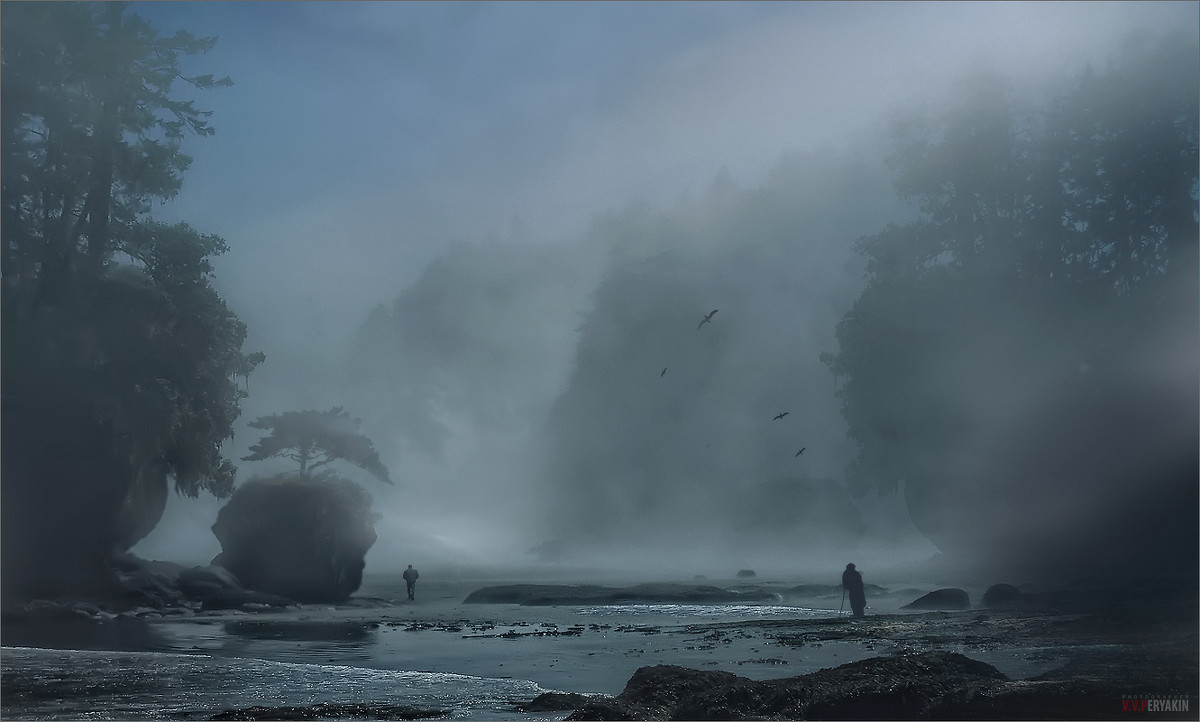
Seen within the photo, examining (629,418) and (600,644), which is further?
(629,418)

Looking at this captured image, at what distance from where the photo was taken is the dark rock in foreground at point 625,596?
1303 inches

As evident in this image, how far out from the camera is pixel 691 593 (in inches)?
1359

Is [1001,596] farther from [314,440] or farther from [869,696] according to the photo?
[314,440]

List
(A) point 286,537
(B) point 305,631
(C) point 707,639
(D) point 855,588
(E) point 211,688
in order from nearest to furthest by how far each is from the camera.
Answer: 1. (E) point 211,688
2. (C) point 707,639
3. (B) point 305,631
4. (D) point 855,588
5. (A) point 286,537

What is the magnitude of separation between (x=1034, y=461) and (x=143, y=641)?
2338 cm

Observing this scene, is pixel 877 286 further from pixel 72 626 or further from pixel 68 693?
pixel 72 626

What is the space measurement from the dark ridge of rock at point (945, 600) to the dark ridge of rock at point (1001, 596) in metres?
0.53

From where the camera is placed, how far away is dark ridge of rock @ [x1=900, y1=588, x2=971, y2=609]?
77.3 ft

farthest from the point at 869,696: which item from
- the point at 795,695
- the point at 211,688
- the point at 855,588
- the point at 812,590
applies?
the point at 812,590

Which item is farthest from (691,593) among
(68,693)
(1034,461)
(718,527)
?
(68,693)

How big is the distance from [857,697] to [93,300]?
2683 centimetres

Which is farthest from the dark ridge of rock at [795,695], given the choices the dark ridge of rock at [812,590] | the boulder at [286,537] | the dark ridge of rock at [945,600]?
the dark ridge of rock at [812,590]

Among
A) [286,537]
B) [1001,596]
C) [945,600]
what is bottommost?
[945,600]

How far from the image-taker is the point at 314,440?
3158 centimetres
